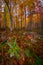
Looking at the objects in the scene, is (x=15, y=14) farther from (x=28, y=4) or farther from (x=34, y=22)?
(x=34, y=22)

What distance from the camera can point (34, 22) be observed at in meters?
6.05

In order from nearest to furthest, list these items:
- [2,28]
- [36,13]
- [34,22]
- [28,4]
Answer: [28,4] → [36,13] → [2,28] → [34,22]

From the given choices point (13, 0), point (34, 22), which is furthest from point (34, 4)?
point (34, 22)

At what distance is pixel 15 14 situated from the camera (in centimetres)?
508

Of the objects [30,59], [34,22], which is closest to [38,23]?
[34,22]

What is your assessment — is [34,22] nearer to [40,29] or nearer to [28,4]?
[40,29]

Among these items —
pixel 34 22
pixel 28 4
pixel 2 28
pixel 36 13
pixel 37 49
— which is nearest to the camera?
pixel 37 49

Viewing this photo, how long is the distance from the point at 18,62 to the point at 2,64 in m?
0.41

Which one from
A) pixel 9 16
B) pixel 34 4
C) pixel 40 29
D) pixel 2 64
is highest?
pixel 34 4

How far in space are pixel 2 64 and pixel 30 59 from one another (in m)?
0.72

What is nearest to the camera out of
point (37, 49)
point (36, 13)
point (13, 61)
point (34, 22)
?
point (13, 61)

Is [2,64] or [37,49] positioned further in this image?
[37,49]

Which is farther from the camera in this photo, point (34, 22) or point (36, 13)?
point (34, 22)

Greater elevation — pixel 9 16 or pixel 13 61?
pixel 9 16
